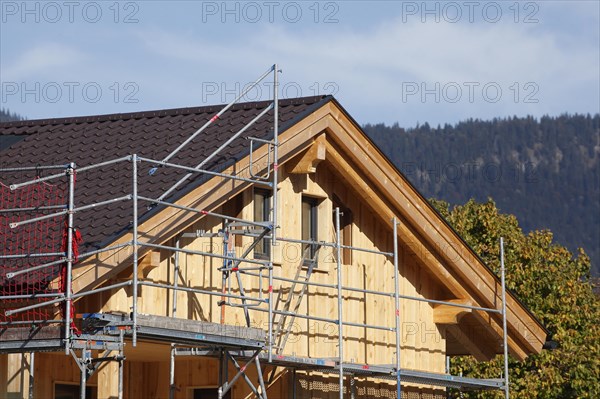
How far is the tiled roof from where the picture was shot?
17.4 m

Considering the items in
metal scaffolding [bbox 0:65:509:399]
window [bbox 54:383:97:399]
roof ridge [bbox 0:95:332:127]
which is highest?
roof ridge [bbox 0:95:332:127]

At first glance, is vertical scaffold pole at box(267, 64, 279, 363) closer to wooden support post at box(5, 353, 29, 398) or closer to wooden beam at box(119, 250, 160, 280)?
wooden beam at box(119, 250, 160, 280)

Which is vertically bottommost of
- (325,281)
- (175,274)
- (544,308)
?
(175,274)

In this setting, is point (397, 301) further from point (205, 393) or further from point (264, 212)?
point (205, 393)

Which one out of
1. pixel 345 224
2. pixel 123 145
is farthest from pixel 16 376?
pixel 345 224

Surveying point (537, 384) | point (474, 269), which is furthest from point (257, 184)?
point (537, 384)

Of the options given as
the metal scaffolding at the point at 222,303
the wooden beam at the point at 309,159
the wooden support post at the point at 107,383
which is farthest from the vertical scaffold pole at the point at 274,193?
the wooden support post at the point at 107,383

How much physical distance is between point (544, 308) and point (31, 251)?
24580mm

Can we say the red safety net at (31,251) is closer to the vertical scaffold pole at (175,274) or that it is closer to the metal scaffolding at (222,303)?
the metal scaffolding at (222,303)

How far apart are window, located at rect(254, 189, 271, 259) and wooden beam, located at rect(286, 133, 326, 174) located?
0.57 meters

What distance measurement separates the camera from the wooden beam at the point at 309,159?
20312 millimetres

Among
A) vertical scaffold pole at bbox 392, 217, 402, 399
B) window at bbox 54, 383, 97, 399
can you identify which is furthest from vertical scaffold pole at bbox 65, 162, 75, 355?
vertical scaffold pole at bbox 392, 217, 402, 399

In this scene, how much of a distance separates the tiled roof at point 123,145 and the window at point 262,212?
3.85 feet

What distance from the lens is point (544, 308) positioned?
39094 millimetres
